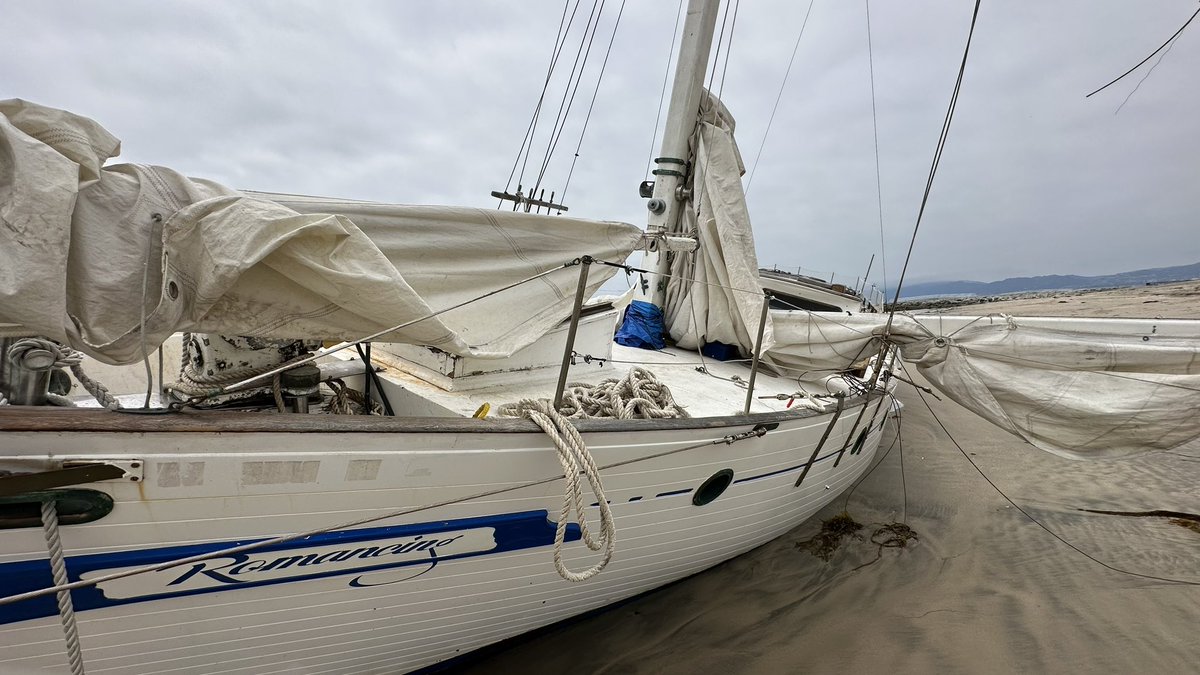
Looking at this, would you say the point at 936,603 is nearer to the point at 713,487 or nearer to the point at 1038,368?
the point at 1038,368

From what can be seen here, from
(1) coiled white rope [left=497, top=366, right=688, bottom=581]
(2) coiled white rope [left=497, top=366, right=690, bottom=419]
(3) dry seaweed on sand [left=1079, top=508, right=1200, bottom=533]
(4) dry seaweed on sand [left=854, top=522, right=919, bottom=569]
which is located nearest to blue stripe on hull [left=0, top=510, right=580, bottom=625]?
(1) coiled white rope [left=497, top=366, right=688, bottom=581]

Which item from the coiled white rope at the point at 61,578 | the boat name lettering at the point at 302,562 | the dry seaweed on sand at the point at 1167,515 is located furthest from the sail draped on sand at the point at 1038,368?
the coiled white rope at the point at 61,578

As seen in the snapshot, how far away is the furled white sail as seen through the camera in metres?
5.02

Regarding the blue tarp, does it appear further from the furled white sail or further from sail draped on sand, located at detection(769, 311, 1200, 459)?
sail draped on sand, located at detection(769, 311, 1200, 459)

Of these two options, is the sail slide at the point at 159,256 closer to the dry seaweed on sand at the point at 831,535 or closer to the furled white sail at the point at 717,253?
the furled white sail at the point at 717,253

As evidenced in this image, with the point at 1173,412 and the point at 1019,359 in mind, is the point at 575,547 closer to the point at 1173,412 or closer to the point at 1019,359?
the point at 1019,359

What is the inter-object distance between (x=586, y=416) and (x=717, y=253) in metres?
3.07

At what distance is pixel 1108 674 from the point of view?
347 cm

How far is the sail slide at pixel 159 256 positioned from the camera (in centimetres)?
150

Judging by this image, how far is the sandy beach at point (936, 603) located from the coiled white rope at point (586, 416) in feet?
3.87

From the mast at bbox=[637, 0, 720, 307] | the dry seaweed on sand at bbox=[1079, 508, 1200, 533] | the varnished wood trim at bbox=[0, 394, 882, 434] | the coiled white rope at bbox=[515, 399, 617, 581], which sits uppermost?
the mast at bbox=[637, 0, 720, 307]

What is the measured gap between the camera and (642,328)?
5895mm

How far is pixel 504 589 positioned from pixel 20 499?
1.84 metres

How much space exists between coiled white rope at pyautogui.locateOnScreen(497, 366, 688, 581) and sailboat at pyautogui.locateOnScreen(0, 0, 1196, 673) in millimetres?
17
